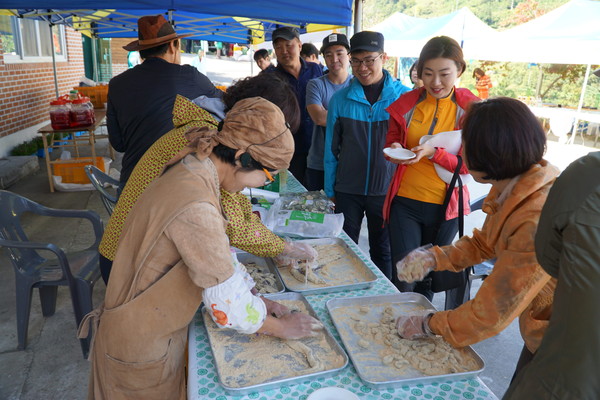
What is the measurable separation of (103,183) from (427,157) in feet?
7.84

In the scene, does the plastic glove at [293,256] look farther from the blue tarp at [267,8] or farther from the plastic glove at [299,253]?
the blue tarp at [267,8]

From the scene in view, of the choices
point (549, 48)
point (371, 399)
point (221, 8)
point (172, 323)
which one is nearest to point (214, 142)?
point (172, 323)

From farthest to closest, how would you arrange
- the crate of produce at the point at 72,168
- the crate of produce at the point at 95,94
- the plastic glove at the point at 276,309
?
the crate of produce at the point at 95,94
the crate of produce at the point at 72,168
the plastic glove at the point at 276,309

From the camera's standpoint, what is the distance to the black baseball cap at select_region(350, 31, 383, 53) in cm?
260

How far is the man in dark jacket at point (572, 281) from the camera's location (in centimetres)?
59

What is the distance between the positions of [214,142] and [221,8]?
9.65 ft

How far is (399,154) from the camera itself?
2.02 m

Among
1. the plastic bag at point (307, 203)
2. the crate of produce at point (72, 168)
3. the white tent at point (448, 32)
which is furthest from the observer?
Result: the white tent at point (448, 32)

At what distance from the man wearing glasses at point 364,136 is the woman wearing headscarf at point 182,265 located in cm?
150

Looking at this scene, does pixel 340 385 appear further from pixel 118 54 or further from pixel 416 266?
pixel 118 54

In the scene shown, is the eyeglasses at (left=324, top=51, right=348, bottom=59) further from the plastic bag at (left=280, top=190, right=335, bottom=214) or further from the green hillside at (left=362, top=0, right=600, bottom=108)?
the green hillside at (left=362, top=0, right=600, bottom=108)

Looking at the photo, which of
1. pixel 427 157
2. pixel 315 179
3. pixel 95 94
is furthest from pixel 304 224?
pixel 95 94

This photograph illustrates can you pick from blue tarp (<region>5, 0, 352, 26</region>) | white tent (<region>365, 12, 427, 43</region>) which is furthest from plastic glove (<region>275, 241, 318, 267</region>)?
white tent (<region>365, 12, 427, 43</region>)

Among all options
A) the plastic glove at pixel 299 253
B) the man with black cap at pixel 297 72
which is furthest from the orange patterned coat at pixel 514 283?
the man with black cap at pixel 297 72
